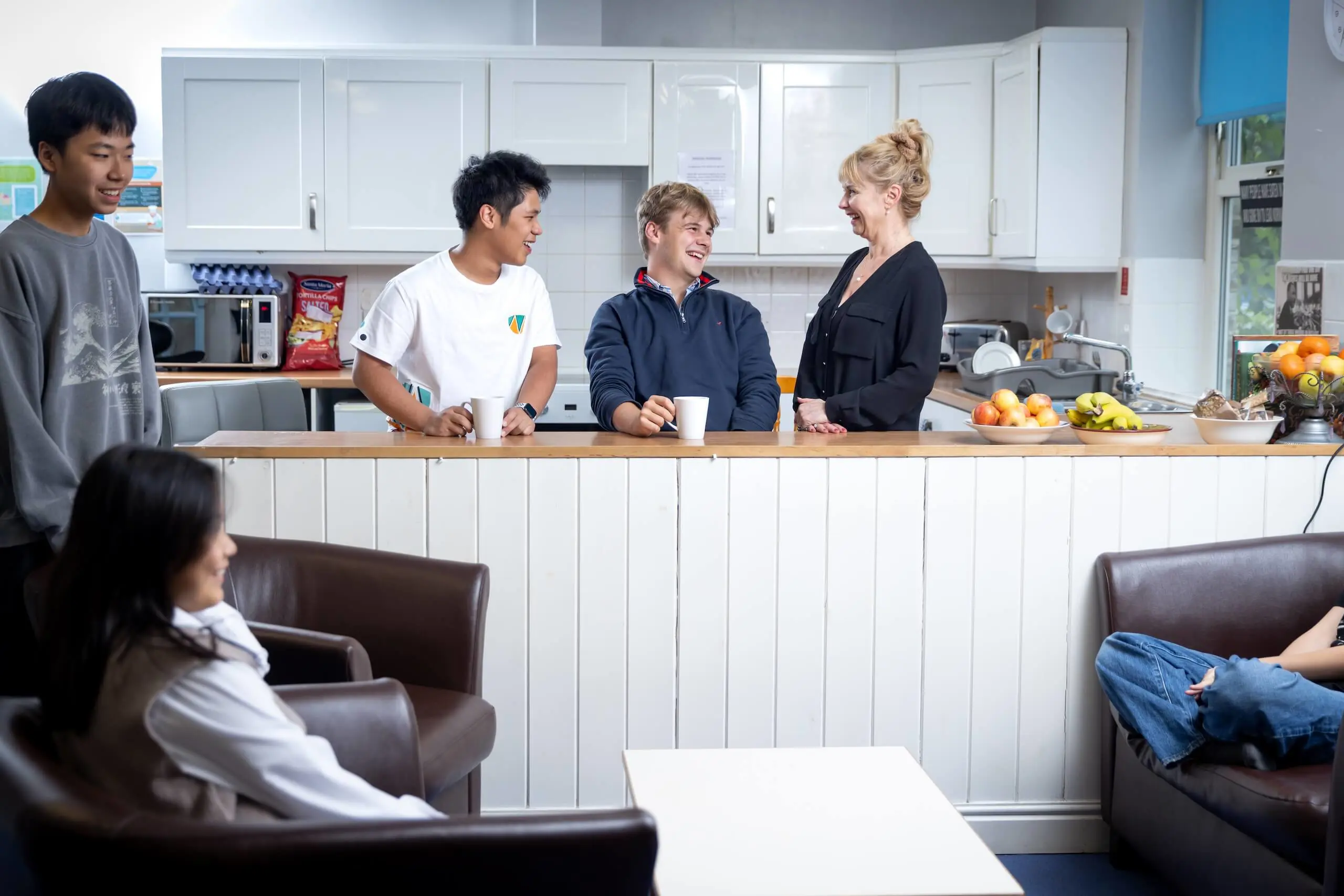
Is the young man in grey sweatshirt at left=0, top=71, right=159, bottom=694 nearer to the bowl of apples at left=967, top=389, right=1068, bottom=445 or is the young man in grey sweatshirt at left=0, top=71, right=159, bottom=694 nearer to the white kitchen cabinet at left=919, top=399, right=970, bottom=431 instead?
the bowl of apples at left=967, top=389, right=1068, bottom=445

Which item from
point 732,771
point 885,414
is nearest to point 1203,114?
point 885,414

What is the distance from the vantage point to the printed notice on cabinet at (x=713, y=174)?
192 inches

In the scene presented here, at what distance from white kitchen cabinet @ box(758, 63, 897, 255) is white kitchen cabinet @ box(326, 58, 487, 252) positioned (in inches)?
42.0

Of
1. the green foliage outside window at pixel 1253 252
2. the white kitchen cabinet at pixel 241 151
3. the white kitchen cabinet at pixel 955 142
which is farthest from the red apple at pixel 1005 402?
the white kitchen cabinet at pixel 241 151

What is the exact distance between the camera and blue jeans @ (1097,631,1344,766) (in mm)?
2066

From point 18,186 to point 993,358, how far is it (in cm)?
374

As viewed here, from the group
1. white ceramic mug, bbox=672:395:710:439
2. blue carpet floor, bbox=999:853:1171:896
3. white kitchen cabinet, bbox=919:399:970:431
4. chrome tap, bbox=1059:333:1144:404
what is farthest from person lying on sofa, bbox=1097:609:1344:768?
white kitchen cabinet, bbox=919:399:970:431

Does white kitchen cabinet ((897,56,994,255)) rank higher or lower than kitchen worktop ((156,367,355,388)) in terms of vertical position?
higher

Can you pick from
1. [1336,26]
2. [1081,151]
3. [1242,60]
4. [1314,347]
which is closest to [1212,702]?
[1314,347]

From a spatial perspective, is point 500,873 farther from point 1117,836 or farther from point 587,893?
point 1117,836

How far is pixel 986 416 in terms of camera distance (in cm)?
262

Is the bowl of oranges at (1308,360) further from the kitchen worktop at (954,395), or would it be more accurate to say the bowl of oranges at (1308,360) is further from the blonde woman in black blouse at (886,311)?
the kitchen worktop at (954,395)

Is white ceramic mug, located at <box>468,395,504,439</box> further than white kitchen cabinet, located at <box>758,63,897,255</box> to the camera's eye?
No

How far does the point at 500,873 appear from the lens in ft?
4.11
